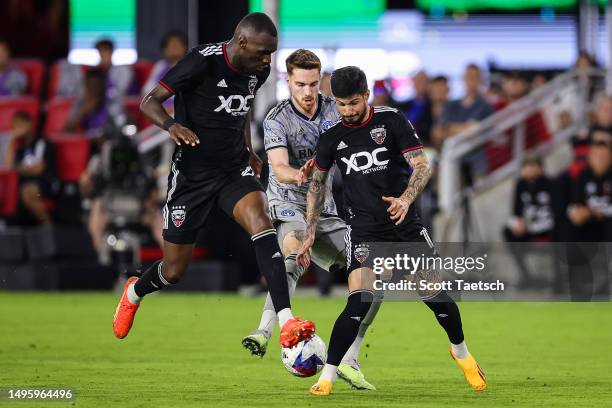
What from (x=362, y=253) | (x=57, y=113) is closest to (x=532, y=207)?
(x=57, y=113)

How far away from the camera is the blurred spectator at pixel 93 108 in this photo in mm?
18812

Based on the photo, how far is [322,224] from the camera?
961cm

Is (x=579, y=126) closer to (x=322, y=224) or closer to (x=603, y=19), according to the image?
(x=322, y=224)

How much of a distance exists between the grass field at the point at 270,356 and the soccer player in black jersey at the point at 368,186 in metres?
0.36

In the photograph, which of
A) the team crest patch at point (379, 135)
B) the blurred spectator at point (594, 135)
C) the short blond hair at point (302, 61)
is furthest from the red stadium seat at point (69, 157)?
the team crest patch at point (379, 135)

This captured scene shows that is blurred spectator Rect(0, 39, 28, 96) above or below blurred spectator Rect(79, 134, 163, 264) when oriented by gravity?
above

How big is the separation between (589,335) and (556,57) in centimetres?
2481

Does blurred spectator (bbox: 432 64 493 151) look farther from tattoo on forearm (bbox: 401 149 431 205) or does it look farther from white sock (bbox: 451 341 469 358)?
tattoo on forearm (bbox: 401 149 431 205)

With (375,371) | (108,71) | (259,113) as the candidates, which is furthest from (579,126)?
(375,371)

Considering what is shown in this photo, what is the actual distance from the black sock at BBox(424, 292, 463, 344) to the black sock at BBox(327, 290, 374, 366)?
1.36ft

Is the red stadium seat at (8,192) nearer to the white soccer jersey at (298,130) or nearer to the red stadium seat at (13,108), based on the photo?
the red stadium seat at (13,108)

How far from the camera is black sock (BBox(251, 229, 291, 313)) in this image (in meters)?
8.64

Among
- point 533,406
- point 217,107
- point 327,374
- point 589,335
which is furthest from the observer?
point 589,335

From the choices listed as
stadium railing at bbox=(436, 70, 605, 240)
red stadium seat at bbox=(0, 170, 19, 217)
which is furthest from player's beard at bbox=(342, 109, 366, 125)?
red stadium seat at bbox=(0, 170, 19, 217)
